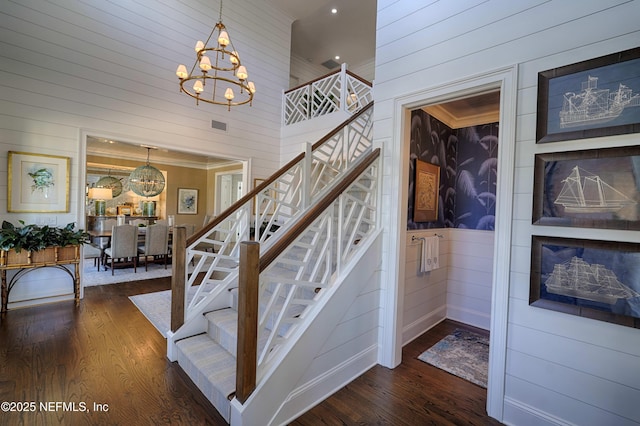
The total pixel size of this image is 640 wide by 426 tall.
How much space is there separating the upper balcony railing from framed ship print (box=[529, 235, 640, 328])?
12.9ft

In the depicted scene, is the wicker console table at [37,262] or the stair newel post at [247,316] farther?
the wicker console table at [37,262]

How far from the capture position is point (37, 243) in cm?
352

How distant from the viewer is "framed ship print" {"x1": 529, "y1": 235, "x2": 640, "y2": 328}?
4.87ft

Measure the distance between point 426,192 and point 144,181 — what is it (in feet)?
19.1

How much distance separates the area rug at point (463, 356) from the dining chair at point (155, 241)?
550 cm

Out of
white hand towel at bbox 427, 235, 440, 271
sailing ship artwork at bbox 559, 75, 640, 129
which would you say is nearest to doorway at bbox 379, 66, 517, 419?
sailing ship artwork at bbox 559, 75, 640, 129

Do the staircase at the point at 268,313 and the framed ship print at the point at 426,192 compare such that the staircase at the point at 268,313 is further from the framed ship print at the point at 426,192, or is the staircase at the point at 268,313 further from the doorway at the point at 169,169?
the doorway at the point at 169,169

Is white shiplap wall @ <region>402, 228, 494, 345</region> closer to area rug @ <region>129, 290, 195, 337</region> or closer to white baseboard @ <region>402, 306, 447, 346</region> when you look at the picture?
white baseboard @ <region>402, 306, 447, 346</region>

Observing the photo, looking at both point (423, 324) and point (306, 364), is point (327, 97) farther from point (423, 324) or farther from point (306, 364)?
point (306, 364)

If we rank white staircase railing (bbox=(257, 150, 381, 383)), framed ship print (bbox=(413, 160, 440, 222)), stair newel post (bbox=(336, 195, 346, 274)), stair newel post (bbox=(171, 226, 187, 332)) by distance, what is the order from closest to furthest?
1. white staircase railing (bbox=(257, 150, 381, 383))
2. stair newel post (bbox=(336, 195, 346, 274))
3. stair newel post (bbox=(171, 226, 187, 332))
4. framed ship print (bbox=(413, 160, 440, 222))

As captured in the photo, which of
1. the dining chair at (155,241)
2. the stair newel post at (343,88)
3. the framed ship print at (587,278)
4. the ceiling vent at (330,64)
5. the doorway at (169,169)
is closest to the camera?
the framed ship print at (587,278)

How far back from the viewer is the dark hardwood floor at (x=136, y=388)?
189 cm

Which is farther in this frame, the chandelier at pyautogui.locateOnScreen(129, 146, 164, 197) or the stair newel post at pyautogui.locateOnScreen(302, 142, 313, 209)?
the chandelier at pyautogui.locateOnScreen(129, 146, 164, 197)

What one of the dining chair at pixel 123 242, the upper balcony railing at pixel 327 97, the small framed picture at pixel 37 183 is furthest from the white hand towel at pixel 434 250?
the dining chair at pixel 123 242
